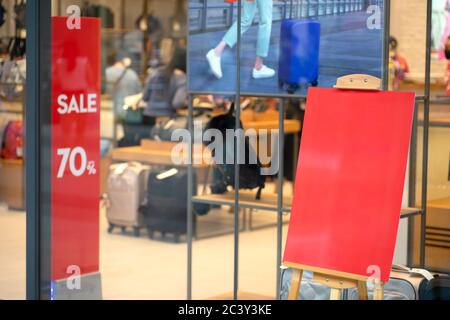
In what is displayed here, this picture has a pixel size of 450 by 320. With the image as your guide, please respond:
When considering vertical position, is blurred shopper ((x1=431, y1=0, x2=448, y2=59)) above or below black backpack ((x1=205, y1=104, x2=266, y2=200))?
above

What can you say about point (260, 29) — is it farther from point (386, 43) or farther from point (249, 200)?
point (249, 200)

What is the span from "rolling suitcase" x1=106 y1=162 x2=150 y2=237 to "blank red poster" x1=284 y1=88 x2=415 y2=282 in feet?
12.5

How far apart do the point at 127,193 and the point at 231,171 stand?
7.89ft

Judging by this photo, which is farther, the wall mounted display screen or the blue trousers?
the blue trousers

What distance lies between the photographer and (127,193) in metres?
7.46

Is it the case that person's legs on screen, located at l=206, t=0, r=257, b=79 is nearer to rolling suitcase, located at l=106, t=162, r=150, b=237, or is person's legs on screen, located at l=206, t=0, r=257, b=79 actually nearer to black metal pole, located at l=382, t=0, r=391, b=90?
black metal pole, located at l=382, t=0, r=391, b=90

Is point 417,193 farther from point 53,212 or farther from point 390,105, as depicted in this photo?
point 53,212

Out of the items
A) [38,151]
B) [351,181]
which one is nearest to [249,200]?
[38,151]

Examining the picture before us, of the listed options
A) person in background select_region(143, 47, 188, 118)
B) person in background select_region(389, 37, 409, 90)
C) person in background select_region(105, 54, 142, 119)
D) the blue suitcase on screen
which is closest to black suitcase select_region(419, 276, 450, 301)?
the blue suitcase on screen

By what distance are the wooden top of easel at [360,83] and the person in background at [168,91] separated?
4928 mm

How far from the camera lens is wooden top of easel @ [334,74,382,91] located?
348 cm

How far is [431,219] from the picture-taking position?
4.67 meters

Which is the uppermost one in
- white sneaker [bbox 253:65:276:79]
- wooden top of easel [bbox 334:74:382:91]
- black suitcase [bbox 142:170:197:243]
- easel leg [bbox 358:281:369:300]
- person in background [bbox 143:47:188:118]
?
white sneaker [bbox 253:65:276:79]
